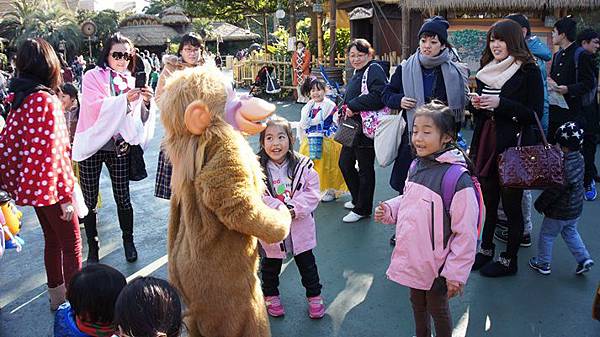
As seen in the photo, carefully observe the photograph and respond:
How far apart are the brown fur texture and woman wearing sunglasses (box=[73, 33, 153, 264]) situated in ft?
5.19

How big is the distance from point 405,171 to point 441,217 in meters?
1.58

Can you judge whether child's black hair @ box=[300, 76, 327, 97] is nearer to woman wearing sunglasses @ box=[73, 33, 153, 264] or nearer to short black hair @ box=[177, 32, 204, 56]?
short black hair @ box=[177, 32, 204, 56]

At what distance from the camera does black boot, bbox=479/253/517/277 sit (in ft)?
11.9

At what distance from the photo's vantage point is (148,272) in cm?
390

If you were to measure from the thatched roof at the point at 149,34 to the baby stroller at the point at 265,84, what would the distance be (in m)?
26.6

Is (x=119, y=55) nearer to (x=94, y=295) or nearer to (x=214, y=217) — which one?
(x=214, y=217)

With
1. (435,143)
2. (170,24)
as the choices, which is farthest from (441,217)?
(170,24)

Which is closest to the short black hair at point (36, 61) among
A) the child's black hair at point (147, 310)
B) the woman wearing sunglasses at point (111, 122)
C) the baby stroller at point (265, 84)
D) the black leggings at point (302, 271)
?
the woman wearing sunglasses at point (111, 122)

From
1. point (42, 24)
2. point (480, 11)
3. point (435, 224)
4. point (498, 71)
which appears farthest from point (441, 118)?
point (42, 24)

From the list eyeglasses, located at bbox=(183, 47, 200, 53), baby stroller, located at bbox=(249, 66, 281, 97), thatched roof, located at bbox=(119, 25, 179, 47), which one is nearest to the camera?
eyeglasses, located at bbox=(183, 47, 200, 53)

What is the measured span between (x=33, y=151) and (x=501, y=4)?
29.3ft

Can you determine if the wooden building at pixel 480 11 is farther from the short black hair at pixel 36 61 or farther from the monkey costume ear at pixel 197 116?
the monkey costume ear at pixel 197 116

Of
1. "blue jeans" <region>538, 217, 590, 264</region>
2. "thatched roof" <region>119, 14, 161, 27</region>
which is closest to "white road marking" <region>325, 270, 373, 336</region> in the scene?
"blue jeans" <region>538, 217, 590, 264</region>

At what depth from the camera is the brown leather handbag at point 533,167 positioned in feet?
10.6
